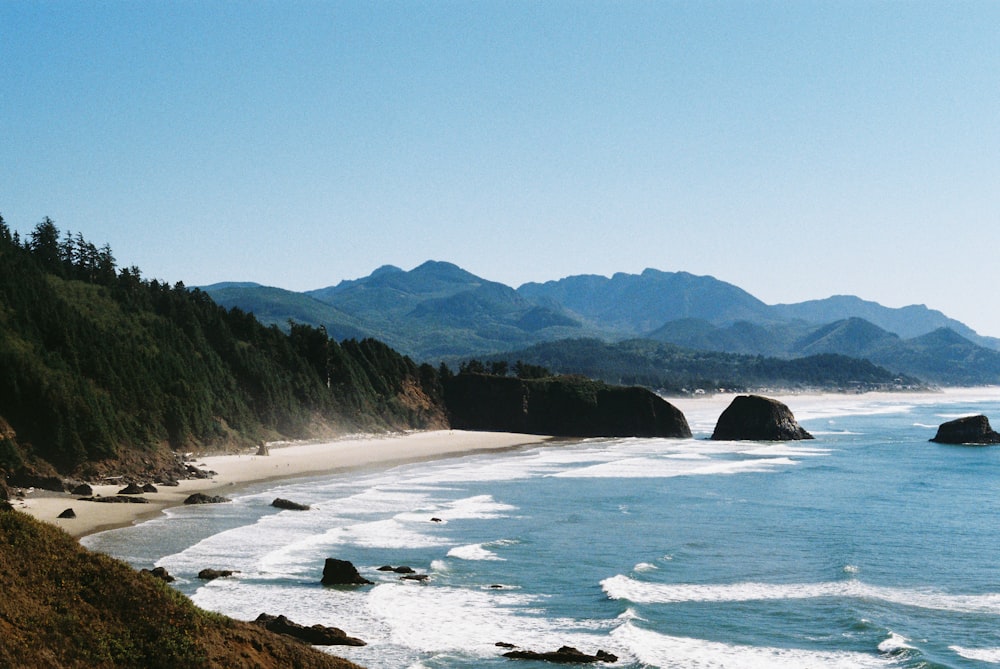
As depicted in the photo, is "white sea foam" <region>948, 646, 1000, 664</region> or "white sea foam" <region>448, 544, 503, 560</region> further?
"white sea foam" <region>448, 544, 503, 560</region>

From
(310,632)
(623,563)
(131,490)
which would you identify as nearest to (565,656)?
(310,632)

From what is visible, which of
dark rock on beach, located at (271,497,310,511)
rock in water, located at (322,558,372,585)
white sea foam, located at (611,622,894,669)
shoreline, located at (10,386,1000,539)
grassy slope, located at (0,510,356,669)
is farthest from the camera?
dark rock on beach, located at (271,497,310,511)

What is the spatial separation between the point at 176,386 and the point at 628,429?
198ft

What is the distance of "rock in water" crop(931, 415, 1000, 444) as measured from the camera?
334 ft

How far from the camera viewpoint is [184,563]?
1351 inches

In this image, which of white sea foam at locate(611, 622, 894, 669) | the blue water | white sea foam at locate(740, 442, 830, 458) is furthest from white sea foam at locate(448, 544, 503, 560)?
white sea foam at locate(740, 442, 830, 458)

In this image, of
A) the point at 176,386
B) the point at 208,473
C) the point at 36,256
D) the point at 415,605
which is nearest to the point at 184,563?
the point at 415,605

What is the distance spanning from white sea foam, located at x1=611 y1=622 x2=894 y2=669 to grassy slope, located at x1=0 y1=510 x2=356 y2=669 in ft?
37.0

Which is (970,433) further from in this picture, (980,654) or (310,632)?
(310,632)

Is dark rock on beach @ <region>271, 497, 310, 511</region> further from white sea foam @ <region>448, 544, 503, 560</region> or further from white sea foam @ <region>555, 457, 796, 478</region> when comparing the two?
white sea foam @ <region>555, 457, 796, 478</region>

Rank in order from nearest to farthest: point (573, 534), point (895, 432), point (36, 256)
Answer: point (573, 534)
point (36, 256)
point (895, 432)

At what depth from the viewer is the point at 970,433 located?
335 ft

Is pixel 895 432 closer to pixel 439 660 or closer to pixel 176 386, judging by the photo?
pixel 176 386

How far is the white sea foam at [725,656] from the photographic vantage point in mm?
24484
